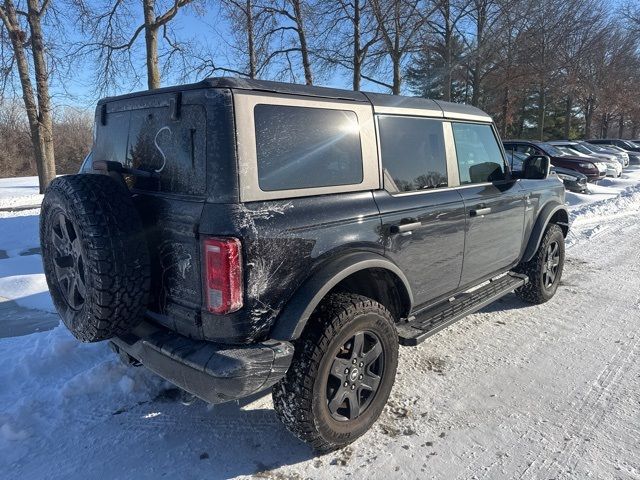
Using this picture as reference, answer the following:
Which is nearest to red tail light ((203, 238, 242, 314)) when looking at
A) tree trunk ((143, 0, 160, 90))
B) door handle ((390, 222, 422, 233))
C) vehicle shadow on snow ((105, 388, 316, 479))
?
vehicle shadow on snow ((105, 388, 316, 479))

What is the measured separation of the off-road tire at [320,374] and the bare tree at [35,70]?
14.3 meters

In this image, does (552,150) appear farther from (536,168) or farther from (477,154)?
(477,154)

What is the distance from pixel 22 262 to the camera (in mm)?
7109

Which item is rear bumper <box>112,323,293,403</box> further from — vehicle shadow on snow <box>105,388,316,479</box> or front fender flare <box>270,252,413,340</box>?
vehicle shadow on snow <box>105,388,316,479</box>

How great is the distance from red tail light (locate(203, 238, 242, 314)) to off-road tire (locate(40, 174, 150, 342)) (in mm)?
421

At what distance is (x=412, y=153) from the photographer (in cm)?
335

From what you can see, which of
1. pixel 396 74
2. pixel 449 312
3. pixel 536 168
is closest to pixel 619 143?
pixel 396 74

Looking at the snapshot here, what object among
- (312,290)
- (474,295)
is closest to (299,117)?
(312,290)

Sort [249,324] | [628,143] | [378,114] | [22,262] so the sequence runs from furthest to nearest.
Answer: [628,143], [22,262], [378,114], [249,324]

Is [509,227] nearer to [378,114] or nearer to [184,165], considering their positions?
[378,114]

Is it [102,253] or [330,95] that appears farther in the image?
[330,95]

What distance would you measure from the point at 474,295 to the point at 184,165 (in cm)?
268

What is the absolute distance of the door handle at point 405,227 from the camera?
3.00m

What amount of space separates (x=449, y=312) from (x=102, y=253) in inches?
97.7
